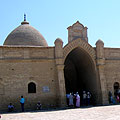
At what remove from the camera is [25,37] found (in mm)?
23047

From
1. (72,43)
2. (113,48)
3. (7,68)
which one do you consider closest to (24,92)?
(7,68)

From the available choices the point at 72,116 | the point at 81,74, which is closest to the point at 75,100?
the point at 81,74

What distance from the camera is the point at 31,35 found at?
23.5m

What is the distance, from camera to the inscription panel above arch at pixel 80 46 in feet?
63.6

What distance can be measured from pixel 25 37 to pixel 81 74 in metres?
7.49

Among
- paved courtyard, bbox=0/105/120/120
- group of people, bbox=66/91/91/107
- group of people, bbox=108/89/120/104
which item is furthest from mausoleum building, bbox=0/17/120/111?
paved courtyard, bbox=0/105/120/120

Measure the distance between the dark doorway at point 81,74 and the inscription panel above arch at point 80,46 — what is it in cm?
44

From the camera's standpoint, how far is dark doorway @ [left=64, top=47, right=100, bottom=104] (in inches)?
805

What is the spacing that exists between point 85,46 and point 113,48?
320 cm

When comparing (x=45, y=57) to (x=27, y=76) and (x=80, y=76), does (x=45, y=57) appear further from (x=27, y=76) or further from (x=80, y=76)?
(x=80, y=76)

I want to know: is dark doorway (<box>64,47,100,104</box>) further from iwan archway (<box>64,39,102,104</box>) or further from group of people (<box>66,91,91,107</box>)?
group of people (<box>66,91,91,107</box>)

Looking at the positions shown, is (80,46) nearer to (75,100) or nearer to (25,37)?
(75,100)

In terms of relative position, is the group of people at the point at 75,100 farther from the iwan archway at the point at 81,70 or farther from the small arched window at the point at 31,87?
the small arched window at the point at 31,87

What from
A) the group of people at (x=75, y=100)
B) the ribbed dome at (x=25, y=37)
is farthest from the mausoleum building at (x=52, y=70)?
the ribbed dome at (x=25, y=37)
